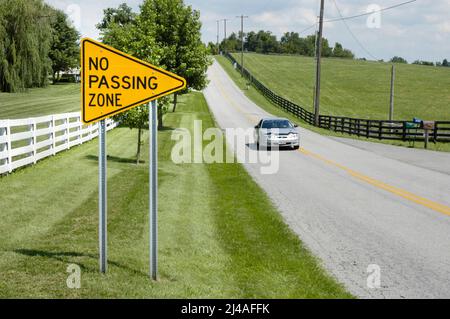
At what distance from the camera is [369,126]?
32.6 meters

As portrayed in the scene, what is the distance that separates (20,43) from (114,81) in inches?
1715

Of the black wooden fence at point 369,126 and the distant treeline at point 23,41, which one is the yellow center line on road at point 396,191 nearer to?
the black wooden fence at point 369,126

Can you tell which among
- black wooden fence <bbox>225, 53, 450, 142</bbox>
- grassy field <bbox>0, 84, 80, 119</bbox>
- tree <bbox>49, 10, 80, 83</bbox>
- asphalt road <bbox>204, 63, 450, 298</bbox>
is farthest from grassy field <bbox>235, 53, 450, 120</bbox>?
asphalt road <bbox>204, 63, 450, 298</bbox>

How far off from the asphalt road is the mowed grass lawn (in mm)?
455

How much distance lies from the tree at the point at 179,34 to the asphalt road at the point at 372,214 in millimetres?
14948

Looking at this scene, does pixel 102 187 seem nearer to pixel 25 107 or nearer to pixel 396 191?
pixel 396 191

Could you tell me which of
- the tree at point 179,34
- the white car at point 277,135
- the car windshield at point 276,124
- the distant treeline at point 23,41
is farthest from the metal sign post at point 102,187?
the distant treeline at point 23,41

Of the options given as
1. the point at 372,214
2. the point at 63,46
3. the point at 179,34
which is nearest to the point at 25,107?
the point at 179,34

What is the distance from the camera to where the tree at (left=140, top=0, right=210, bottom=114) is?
3356cm

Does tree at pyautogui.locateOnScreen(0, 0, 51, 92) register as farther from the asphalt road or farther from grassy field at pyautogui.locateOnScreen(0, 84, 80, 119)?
the asphalt road

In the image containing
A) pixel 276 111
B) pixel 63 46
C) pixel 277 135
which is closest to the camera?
pixel 277 135

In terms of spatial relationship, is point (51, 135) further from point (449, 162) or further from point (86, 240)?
point (449, 162)

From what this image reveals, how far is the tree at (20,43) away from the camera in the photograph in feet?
144
